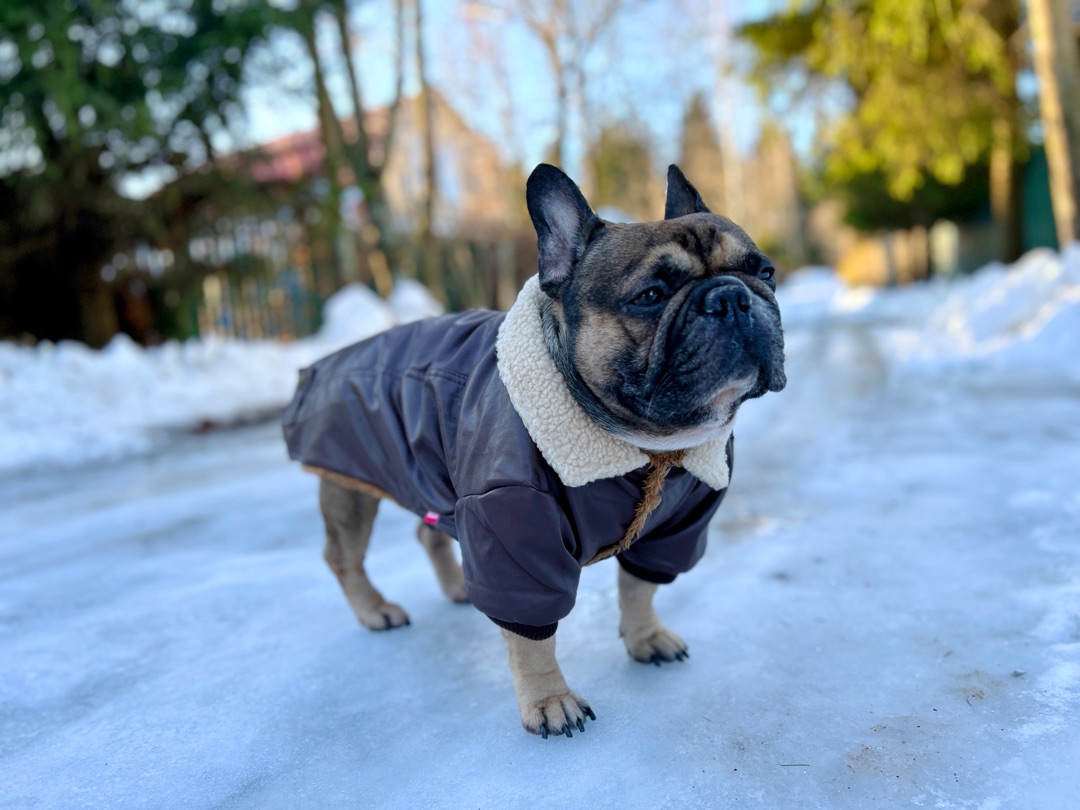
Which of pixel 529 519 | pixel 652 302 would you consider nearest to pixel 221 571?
pixel 529 519

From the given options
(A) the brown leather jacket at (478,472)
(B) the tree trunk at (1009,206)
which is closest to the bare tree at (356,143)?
(A) the brown leather jacket at (478,472)

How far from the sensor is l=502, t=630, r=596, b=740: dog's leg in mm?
2014

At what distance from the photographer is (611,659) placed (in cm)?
242

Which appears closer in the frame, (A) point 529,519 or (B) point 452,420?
(A) point 529,519

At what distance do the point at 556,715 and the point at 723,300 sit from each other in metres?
1.02

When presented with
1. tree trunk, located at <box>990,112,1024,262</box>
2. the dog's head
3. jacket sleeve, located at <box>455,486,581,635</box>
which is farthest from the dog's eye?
tree trunk, located at <box>990,112,1024,262</box>

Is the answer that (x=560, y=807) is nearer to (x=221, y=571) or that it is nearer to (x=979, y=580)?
(x=979, y=580)

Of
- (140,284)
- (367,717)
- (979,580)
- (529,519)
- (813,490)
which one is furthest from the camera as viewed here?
(140,284)

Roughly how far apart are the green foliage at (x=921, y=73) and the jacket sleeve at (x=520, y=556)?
11.4 meters

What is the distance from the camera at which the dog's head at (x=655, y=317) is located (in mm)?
1925

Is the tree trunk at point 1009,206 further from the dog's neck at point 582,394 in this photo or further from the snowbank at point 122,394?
the dog's neck at point 582,394

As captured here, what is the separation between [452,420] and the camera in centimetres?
230

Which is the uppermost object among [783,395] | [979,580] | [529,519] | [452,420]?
[452,420]

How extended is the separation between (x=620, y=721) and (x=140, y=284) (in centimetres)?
1002
